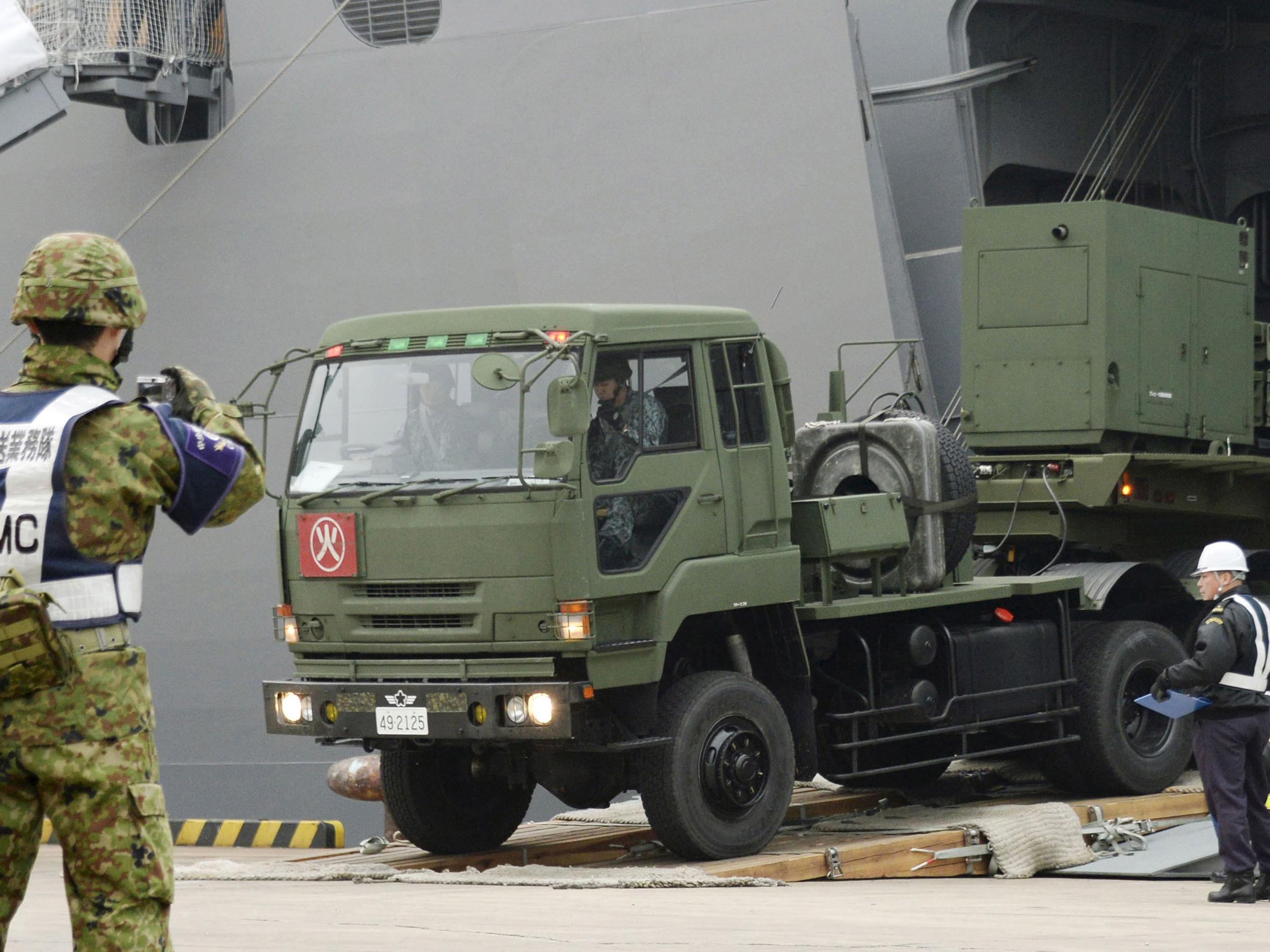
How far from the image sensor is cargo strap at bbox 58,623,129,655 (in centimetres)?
384

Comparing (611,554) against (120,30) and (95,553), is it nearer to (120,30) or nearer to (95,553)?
(95,553)

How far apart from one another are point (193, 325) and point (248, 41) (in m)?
2.10

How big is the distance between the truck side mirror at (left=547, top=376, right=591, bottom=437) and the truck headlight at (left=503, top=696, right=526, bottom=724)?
3.69ft

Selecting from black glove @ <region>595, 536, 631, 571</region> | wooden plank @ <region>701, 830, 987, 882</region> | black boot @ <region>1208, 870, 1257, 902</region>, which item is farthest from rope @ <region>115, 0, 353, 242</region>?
black boot @ <region>1208, 870, 1257, 902</region>

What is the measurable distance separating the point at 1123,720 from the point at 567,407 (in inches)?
177

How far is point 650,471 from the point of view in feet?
28.2

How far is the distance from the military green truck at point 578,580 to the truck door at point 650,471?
12 mm

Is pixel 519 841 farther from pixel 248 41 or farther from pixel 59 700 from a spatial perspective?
pixel 248 41

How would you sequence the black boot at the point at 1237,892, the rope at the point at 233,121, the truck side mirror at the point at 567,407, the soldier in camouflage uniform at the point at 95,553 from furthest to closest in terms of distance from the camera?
the rope at the point at 233,121
the truck side mirror at the point at 567,407
the black boot at the point at 1237,892
the soldier in camouflage uniform at the point at 95,553

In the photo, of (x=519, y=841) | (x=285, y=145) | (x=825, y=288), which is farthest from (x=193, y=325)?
(x=519, y=841)

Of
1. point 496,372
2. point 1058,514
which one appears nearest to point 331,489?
point 496,372

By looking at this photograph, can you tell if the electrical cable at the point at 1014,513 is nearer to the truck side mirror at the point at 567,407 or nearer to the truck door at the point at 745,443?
the truck door at the point at 745,443

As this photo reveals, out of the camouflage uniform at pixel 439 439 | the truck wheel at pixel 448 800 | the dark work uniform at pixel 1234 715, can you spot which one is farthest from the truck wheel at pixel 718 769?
the dark work uniform at pixel 1234 715

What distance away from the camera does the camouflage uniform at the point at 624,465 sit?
8406mm
